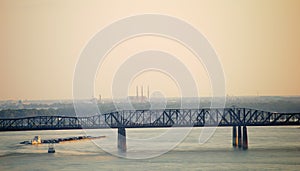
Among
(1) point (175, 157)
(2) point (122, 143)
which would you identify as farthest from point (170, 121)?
(1) point (175, 157)

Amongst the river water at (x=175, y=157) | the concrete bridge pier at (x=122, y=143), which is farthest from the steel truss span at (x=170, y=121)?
the river water at (x=175, y=157)

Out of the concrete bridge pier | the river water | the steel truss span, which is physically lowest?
the river water

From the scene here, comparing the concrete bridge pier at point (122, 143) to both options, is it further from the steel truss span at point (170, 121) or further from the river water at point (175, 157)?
the river water at point (175, 157)

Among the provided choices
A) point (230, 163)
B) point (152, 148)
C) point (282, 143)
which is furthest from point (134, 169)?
point (282, 143)

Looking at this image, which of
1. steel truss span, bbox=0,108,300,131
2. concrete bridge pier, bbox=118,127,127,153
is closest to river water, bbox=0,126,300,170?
concrete bridge pier, bbox=118,127,127,153

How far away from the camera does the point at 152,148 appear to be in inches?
4272

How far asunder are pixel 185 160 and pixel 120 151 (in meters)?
15.6

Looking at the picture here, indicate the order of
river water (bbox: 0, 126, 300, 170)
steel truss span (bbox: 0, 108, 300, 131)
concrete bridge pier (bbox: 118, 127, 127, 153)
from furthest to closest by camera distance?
steel truss span (bbox: 0, 108, 300, 131)
concrete bridge pier (bbox: 118, 127, 127, 153)
river water (bbox: 0, 126, 300, 170)

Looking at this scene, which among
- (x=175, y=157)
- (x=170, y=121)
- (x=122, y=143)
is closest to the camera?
(x=175, y=157)

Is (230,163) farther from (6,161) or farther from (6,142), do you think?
(6,142)

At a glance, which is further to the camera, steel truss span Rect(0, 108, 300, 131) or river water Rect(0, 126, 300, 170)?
steel truss span Rect(0, 108, 300, 131)

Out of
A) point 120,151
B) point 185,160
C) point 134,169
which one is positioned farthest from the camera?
point 120,151

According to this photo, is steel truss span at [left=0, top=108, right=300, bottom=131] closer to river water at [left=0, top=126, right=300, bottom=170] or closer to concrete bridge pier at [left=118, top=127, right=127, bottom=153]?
concrete bridge pier at [left=118, top=127, right=127, bottom=153]

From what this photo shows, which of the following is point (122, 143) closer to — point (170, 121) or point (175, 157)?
point (175, 157)
